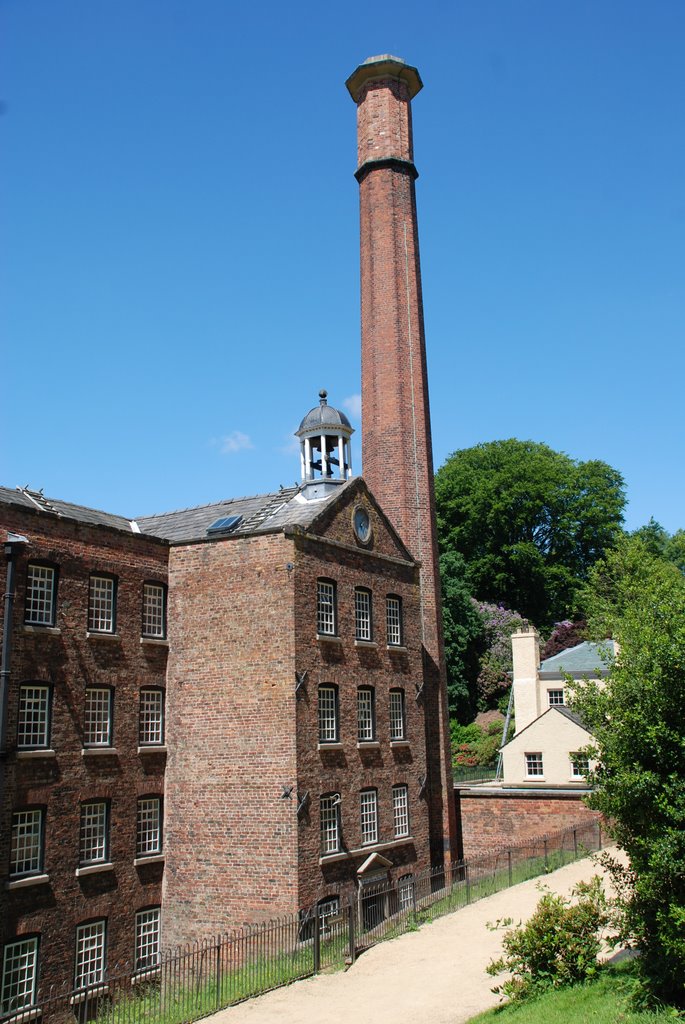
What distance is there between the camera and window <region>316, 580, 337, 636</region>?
24141 mm

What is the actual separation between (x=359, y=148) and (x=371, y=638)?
2008 centimetres

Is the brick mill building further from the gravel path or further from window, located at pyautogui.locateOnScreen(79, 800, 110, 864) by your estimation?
the gravel path

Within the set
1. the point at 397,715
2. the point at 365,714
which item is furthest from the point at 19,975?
the point at 397,715

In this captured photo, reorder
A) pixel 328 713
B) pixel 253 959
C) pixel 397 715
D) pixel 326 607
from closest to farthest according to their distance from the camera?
pixel 253 959 < pixel 328 713 < pixel 326 607 < pixel 397 715

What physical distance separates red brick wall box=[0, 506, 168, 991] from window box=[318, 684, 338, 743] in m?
4.34

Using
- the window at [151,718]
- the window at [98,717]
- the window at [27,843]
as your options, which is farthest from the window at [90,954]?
the window at [151,718]

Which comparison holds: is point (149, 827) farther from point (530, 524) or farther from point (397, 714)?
point (530, 524)

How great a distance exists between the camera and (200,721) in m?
23.6

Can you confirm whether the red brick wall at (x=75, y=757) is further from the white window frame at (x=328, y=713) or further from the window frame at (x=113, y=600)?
the white window frame at (x=328, y=713)

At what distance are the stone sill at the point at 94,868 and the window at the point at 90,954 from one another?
1.13 m

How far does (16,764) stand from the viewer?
19.5 meters

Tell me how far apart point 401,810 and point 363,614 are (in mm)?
6067

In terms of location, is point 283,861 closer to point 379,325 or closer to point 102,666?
point 102,666

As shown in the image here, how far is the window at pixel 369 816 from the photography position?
80.6 ft
